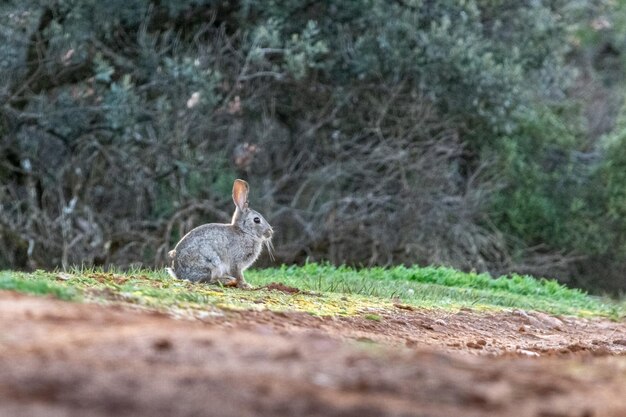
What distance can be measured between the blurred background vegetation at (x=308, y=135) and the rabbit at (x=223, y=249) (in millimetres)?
6677

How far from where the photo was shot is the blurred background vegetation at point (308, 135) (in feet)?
66.7

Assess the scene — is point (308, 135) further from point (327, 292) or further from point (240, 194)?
point (327, 292)

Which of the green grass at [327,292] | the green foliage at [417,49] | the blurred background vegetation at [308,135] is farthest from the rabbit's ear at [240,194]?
the green foliage at [417,49]

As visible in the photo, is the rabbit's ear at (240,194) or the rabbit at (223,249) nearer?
the rabbit at (223,249)

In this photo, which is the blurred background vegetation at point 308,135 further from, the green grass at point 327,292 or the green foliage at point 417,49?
the green grass at point 327,292

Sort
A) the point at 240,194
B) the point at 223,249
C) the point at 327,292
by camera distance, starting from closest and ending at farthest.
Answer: the point at 223,249 < the point at 327,292 < the point at 240,194

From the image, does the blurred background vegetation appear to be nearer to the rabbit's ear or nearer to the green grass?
the green grass

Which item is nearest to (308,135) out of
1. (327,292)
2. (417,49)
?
(417,49)

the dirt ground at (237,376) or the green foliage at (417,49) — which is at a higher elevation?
the green foliage at (417,49)

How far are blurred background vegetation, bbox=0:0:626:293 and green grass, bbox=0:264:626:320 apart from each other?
13.8 feet

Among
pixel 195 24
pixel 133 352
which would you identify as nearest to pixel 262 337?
pixel 133 352

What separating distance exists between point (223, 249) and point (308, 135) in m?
10.2

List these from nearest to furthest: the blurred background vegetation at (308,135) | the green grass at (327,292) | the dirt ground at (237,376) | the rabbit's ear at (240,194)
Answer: the dirt ground at (237,376), the green grass at (327,292), the rabbit's ear at (240,194), the blurred background vegetation at (308,135)

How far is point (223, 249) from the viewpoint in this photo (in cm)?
1300
